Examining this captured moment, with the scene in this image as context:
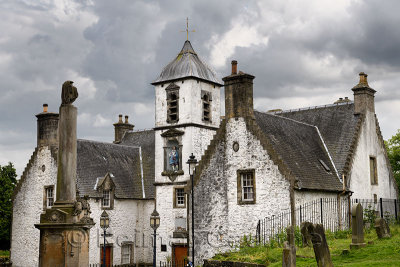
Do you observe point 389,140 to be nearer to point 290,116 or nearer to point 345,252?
point 290,116

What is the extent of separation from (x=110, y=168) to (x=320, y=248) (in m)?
26.8

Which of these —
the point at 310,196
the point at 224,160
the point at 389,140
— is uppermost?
the point at 389,140

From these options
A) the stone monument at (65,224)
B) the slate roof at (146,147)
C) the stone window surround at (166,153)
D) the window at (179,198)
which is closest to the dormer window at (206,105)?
the stone window surround at (166,153)

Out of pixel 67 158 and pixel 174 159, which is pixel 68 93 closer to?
pixel 67 158

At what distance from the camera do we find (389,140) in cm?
5166

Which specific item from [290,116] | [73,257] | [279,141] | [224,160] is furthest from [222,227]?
[73,257]

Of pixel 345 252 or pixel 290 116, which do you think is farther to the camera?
pixel 290 116

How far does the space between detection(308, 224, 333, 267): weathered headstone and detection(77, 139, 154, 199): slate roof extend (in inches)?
938

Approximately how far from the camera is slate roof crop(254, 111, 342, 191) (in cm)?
2900

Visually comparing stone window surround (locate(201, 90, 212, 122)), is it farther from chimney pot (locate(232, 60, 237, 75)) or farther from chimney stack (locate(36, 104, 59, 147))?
chimney stack (locate(36, 104, 59, 147))

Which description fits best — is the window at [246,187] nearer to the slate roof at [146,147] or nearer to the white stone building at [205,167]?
the white stone building at [205,167]

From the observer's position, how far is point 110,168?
41.2 meters

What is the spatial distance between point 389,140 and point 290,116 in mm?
17087

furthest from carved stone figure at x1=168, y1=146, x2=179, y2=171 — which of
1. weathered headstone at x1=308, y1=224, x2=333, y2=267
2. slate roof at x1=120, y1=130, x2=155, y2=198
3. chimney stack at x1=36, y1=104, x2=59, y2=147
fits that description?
weathered headstone at x1=308, y1=224, x2=333, y2=267
